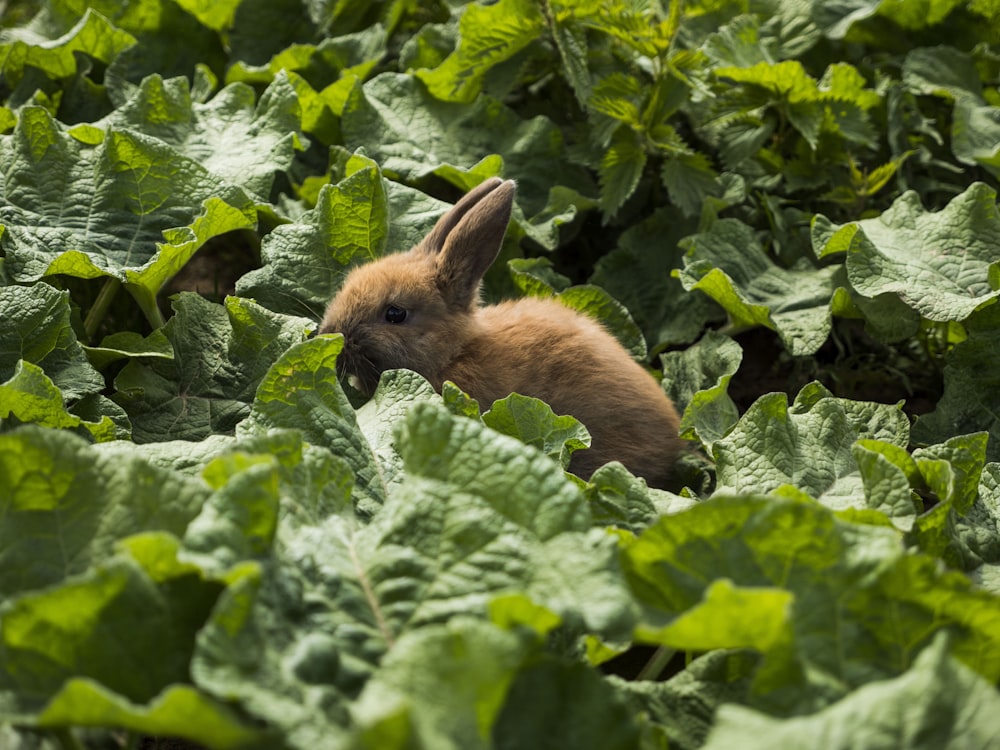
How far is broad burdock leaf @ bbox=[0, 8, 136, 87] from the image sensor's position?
3953 millimetres

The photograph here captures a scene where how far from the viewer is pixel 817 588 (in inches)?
69.3

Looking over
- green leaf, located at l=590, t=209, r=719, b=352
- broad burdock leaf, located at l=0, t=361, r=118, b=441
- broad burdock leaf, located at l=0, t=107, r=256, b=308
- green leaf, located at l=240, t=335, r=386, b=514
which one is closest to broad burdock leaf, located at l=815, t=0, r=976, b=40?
green leaf, located at l=590, t=209, r=719, b=352

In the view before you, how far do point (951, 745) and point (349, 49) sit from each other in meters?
3.60

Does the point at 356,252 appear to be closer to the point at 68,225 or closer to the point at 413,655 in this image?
the point at 68,225

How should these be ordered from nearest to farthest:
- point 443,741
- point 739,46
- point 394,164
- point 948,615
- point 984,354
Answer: point 443,741, point 948,615, point 984,354, point 394,164, point 739,46

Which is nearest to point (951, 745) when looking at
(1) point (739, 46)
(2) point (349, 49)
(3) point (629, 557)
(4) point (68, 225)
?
(3) point (629, 557)

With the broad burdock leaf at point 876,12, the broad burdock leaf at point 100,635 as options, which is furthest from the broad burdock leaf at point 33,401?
the broad burdock leaf at point 876,12

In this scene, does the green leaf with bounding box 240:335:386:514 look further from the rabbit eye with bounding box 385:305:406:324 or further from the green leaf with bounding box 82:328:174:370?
the rabbit eye with bounding box 385:305:406:324

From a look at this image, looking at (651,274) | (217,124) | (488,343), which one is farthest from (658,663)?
(217,124)

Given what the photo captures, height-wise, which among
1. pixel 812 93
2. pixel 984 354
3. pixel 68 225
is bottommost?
pixel 984 354

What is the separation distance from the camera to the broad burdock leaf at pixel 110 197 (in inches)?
116

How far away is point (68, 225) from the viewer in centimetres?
299

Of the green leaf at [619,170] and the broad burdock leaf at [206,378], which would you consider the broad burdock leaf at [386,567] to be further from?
the green leaf at [619,170]

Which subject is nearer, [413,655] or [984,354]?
[413,655]
